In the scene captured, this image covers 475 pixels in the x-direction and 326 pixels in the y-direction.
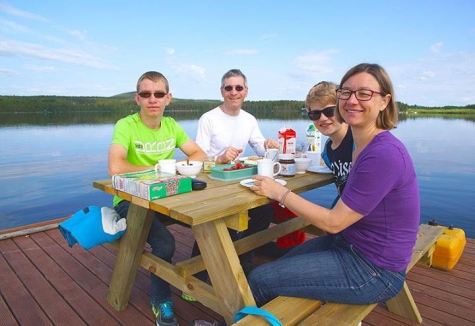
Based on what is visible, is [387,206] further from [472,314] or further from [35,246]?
[35,246]

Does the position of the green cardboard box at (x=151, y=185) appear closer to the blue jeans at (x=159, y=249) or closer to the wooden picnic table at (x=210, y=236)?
the wooden picnic table at (x=210, y=236)

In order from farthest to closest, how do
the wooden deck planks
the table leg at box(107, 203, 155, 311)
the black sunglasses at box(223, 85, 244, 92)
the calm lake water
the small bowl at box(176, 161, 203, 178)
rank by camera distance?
the calm lake water
the black sunglasses at box(223, 85, 244, 92)
the wooden deck planks
the table leg at box(107, 203, 155, 311)
the small bowl at box(176, 161, 203, 178)

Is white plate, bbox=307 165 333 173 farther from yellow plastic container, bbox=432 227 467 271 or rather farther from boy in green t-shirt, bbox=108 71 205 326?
yellow plastic container, bbox=432 227 467 271

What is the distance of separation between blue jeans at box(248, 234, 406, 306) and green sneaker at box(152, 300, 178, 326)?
101 cm

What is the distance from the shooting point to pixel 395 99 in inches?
70.2

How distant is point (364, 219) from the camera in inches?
65.4

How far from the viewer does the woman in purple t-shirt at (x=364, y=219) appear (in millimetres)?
1532

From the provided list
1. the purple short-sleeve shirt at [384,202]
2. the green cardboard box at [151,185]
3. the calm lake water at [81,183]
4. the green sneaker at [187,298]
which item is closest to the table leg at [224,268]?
the green cardboard box at [151,185]

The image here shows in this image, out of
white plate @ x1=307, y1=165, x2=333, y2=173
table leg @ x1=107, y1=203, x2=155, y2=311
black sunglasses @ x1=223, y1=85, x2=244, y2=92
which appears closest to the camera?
table leg @ x1=107, y1=203, x2=155, y2=311

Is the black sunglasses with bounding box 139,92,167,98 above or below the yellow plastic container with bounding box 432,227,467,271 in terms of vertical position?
above

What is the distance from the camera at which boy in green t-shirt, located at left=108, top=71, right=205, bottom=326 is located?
98.3 inches

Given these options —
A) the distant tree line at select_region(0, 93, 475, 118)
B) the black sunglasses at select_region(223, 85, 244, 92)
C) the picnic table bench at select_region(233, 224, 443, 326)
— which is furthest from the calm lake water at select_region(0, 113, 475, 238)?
the distant tree line at select_region(0, 93, 475, 118)

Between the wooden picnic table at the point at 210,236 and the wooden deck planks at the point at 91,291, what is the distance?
1.33 feet

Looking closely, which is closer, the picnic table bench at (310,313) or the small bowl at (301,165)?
the picnic table bench at (310,313)
